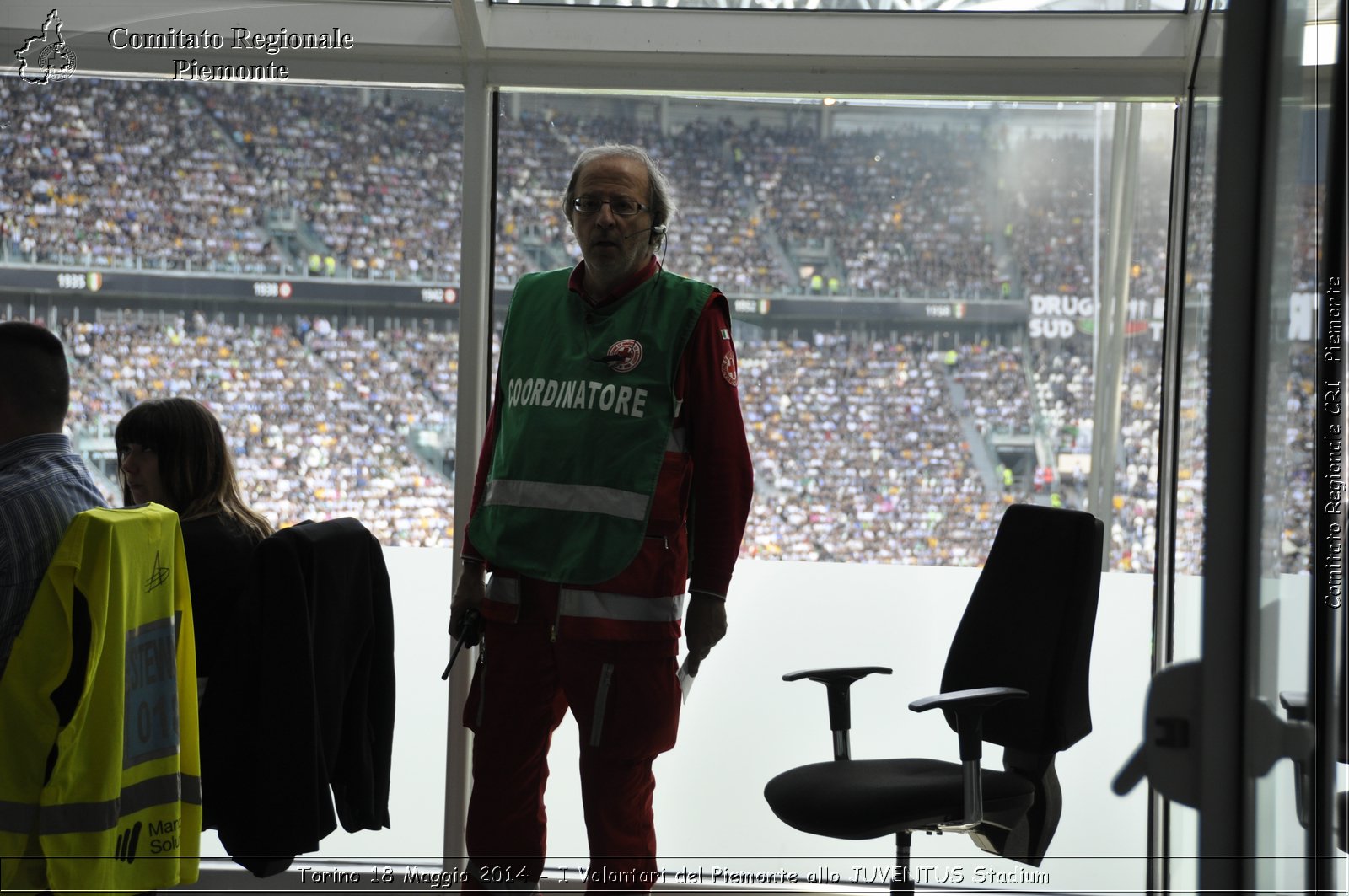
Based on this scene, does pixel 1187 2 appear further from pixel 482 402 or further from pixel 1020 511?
pixel 482 402

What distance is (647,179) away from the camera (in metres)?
2.13

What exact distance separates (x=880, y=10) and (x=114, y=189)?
204 cm

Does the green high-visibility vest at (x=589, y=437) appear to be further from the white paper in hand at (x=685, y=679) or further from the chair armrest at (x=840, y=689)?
the chair armrest at (x=840, y=689)

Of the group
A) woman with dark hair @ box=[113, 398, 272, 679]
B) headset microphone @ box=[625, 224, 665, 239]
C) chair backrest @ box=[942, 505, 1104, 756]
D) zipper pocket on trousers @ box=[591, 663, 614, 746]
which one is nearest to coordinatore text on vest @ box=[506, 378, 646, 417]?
headset microphone @ box=[625, 224, 665, 239]

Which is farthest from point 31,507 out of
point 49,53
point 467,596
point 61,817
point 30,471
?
point 49,53

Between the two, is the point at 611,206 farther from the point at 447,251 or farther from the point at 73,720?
the point at 73,720

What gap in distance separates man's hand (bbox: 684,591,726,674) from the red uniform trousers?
0.17 feet

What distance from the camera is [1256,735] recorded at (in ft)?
3.97

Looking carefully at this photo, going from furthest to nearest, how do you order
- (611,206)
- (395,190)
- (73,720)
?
(395,190) < (611,206) < (73,720)

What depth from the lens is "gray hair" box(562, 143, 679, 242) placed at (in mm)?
2127

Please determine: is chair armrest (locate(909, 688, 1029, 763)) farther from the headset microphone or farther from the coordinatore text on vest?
the headset microphone

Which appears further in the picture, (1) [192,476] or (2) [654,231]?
(1) [192,476]

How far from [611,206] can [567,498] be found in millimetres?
585

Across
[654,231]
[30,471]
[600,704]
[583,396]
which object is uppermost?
[654,231]
